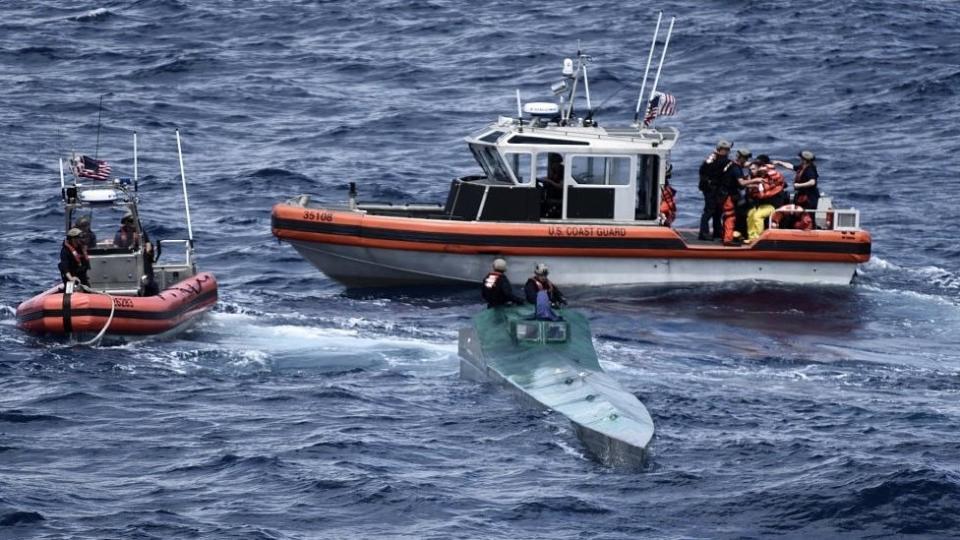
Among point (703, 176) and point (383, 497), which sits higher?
point (703, 176)

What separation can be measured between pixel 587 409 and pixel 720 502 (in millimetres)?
2957

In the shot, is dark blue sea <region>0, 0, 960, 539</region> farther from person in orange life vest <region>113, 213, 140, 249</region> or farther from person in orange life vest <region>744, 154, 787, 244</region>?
person in orange life vest <region>113, 213, 140, 249</region>

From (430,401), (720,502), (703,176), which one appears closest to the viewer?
(720,502)

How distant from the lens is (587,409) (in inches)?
892

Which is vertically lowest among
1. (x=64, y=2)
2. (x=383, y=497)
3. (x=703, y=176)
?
(x=383, y=497)

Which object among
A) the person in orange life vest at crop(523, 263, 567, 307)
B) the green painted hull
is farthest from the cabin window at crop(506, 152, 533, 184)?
the green painted hull

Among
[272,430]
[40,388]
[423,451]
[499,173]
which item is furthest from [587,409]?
[499,173]

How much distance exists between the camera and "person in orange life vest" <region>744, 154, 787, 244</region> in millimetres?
32094

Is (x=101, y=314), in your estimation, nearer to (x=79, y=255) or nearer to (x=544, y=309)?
(x=79, y=255)

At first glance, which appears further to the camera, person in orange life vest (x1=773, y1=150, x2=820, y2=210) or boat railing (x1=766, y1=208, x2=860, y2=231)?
person in orange life vest (x1=773, y1=150, x2=820, y2=210)

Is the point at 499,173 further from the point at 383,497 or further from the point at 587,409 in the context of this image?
the point at 383,497

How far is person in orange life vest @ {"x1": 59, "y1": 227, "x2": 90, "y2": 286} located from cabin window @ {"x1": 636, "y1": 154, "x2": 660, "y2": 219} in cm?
955

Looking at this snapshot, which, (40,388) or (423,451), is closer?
(423,451)

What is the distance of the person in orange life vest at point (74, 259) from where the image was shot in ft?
89.2
